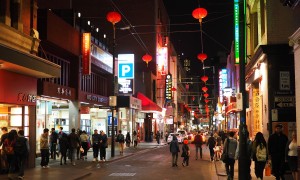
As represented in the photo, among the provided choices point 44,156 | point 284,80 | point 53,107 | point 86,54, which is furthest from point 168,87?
point 284,80

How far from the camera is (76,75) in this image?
3039 centimetres

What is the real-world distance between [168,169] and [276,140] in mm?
8502

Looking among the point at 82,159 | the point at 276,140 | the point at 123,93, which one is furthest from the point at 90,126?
the point at 276,140

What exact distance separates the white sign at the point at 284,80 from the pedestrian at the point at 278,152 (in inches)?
254

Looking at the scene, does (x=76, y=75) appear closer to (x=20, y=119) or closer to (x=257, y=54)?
(x=20, y=119)

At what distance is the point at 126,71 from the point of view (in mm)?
40344

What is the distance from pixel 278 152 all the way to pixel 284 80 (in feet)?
22.4

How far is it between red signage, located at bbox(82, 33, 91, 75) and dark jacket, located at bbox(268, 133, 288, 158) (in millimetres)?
17752

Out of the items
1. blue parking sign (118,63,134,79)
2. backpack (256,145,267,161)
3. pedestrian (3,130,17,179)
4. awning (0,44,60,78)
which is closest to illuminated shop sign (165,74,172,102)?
blue parking sign (118,63,134,79)

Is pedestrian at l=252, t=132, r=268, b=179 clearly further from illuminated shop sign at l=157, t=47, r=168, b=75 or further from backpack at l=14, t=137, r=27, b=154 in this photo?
illuminated shop sign at l=157, t=47, r=168, b=75

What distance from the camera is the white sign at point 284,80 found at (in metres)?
20.2

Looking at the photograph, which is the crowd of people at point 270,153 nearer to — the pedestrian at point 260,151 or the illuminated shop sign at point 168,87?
the pedestrian at point 260,151

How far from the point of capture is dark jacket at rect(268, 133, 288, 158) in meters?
14.3

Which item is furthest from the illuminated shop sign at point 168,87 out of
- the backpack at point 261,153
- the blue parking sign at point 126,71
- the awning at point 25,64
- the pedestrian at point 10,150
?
the backpack at point 261,153
